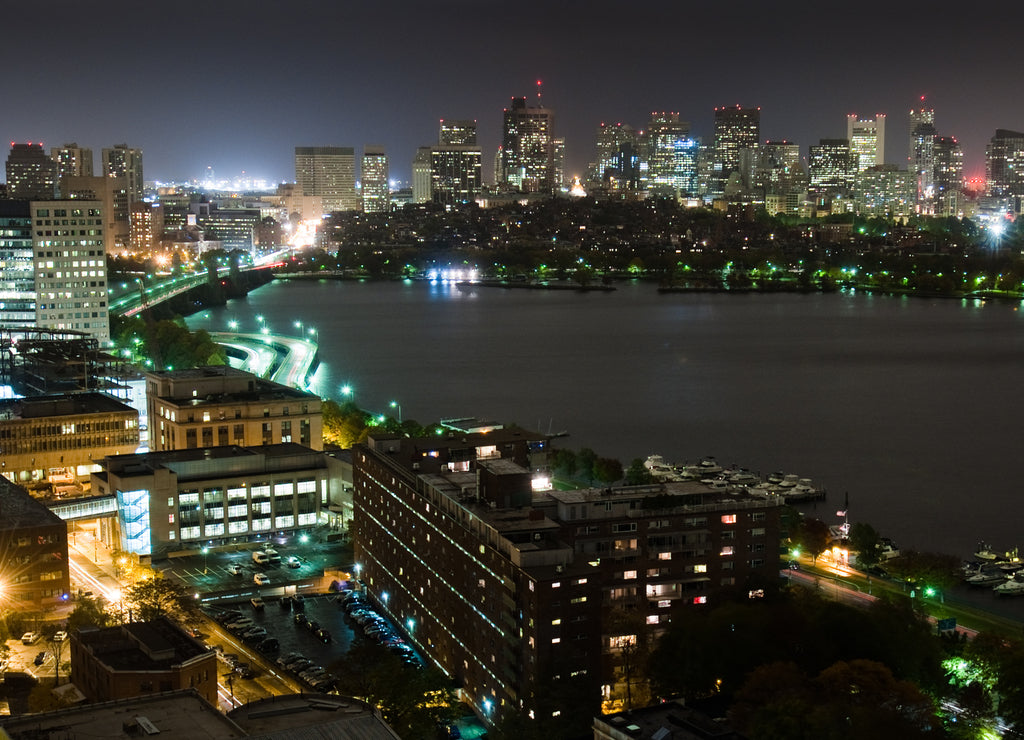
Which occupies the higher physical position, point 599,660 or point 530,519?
point 530,519

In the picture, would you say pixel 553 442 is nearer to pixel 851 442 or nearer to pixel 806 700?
pixel 851 442

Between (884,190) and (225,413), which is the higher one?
(884,190)

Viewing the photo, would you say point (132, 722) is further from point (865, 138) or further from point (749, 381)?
point (865, 138)

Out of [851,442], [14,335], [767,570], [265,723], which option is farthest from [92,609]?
[14,335]

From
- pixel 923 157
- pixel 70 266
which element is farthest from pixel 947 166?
pixel 70 266

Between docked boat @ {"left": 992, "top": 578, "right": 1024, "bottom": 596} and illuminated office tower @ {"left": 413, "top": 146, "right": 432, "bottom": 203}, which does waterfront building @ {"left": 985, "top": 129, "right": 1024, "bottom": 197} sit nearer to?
illuminated office tower @ {"left": 413, "top": 146, "right": 432, "bottom": 203}

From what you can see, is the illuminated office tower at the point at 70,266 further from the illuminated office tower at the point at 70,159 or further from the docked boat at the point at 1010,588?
the illuminated office tower at the point at 70,159
